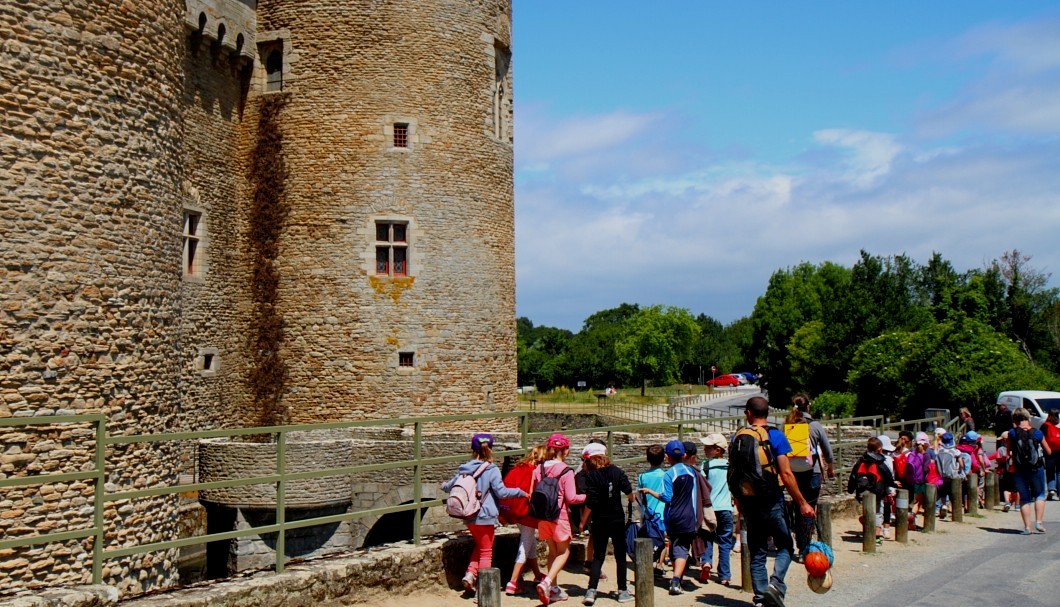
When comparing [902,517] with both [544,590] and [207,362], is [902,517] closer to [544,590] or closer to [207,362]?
[544,590]

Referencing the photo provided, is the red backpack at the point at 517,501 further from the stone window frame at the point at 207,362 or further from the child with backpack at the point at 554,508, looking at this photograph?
the stone window frame at the point at 207,362

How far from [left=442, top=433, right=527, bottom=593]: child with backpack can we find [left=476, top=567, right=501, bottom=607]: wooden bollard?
1239mm

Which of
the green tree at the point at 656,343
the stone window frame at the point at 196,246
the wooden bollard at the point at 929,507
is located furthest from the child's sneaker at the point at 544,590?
the green tree at the point at 656,343

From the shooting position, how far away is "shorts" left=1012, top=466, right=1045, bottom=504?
1333cm

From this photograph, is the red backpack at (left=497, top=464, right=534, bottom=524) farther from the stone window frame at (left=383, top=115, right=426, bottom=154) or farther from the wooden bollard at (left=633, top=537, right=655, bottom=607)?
the stone window frame at (left=383, top=115, right=426, bottom=154)

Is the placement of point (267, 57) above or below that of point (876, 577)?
above

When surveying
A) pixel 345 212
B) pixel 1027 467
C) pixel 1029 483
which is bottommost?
pixel 1029 483

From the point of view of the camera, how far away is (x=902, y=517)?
1267 centimetres

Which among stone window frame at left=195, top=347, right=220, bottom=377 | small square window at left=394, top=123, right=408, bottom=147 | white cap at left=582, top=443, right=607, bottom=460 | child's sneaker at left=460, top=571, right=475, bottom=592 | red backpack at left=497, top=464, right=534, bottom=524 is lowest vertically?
child's sneaker at left=460, top=571, right=475, bottom=592

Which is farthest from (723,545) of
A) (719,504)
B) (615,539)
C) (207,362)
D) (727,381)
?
(727,381)

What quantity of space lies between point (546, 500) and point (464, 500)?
28.6 inches

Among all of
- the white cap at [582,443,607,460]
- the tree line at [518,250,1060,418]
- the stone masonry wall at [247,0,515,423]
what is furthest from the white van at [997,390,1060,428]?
the white cap at [582,443,607,460]

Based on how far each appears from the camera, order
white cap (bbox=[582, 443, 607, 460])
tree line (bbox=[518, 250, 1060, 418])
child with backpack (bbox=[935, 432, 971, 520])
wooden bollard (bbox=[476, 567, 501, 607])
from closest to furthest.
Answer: wooden bollard (bbox=[476, 567, 501, 607])
white cap (bbox=[582, 443, 607, 460])
child with backpack (bbox=[935, 432, 971, 520])
tree line (bbox=[518, 250, 1060, 418])

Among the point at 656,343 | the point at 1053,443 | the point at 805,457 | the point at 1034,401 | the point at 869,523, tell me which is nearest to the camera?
the point at 805,457
